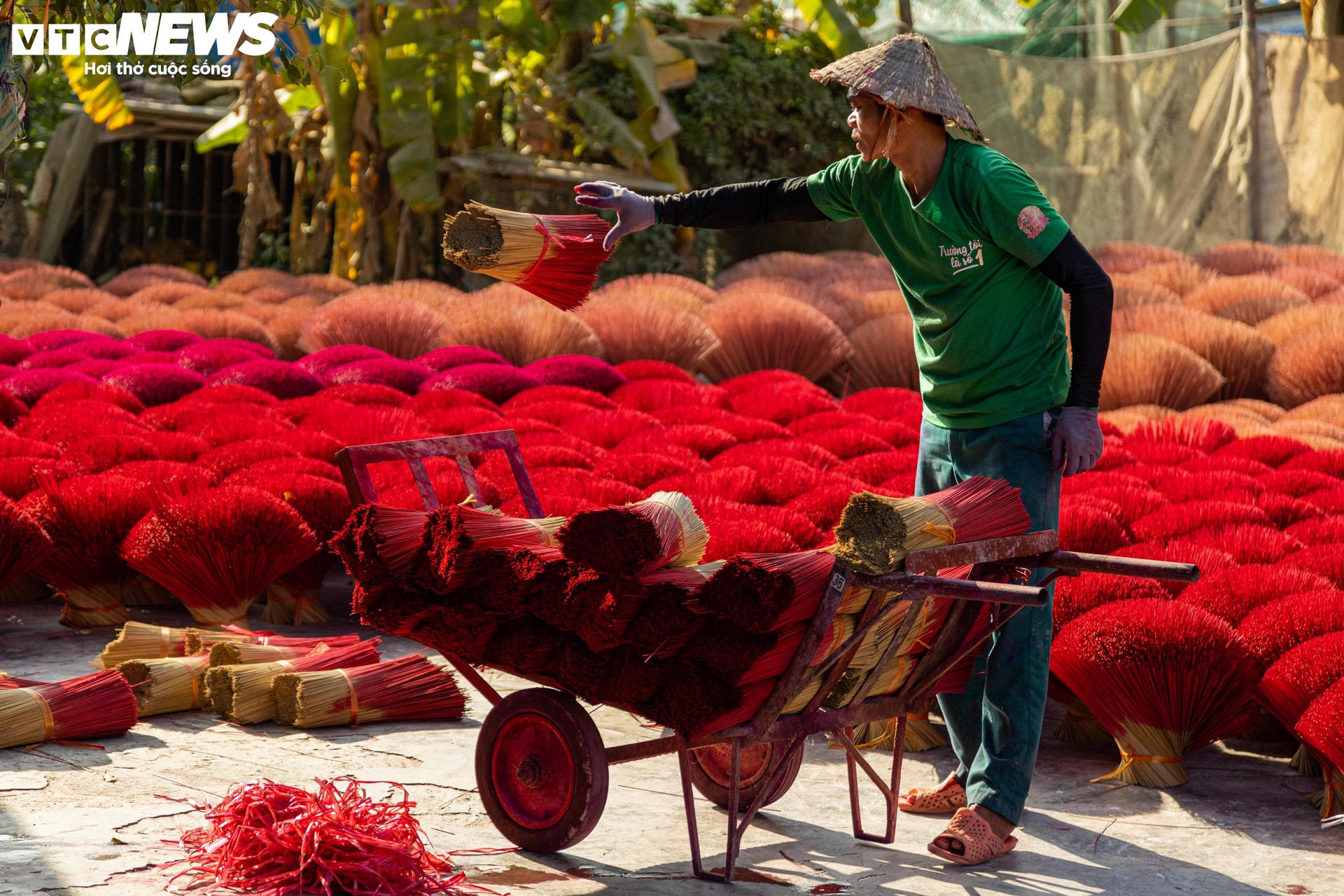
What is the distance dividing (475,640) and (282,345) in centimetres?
526

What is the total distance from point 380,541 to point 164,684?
1.10 m

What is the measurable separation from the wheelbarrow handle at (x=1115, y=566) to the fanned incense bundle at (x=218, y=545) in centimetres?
221

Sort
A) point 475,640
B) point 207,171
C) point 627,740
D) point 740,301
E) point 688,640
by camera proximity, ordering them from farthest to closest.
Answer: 1. point 207,171
2. point 740,301
3. point 627,740
4. point 475,640
5. point 688,640

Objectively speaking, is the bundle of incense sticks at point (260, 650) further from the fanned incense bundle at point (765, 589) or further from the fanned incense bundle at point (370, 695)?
the fanned incense bundle at point (765, 589)

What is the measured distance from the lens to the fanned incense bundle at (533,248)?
2.65m

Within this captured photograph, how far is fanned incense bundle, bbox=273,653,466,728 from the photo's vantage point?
3205mm

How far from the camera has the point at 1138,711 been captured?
3037mm

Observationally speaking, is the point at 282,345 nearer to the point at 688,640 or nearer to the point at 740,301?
the point at 740,301

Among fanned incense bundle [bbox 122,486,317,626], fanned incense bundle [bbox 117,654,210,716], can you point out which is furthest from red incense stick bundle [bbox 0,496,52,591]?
fanned incense bundle [bbox 117,654,210,716]

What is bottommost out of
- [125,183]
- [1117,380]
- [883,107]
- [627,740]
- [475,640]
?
[627,740]

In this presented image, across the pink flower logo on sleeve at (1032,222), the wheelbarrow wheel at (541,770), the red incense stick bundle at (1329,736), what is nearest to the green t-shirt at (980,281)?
the pink flower logo on sleeve at (1032,222)

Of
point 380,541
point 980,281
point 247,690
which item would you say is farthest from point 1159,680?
point 247,690

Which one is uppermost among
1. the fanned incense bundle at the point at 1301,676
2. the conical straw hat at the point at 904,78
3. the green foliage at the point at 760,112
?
the green foliage at the point at 760,112

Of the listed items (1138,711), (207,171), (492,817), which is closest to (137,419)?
(492,817)
